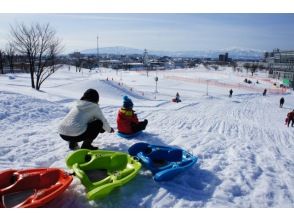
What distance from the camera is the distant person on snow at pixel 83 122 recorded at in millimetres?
6512

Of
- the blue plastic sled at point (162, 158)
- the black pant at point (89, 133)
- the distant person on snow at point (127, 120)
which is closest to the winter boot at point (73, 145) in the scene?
the black pant at point (89, 133)

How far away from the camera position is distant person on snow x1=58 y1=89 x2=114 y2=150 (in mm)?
6512

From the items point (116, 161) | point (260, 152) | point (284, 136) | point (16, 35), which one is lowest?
point (284, 136)

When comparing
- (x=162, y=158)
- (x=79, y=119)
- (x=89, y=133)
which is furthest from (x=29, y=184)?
(x=162, y=158)

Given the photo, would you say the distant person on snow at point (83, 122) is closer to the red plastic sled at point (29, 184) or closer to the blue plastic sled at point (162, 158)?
the blue plastic sled at point (162, 158)

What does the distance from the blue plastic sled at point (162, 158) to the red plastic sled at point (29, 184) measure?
1.63m

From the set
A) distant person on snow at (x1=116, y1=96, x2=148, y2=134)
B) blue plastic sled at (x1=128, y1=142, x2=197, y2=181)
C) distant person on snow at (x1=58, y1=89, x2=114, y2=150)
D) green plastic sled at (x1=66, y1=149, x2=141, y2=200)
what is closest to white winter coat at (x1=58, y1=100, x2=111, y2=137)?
distant person on snow at (x1=58, y1=89, x2=114, y2=150)

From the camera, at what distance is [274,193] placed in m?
5.32

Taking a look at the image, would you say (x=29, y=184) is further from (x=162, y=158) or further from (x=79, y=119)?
(x=162, y=158)

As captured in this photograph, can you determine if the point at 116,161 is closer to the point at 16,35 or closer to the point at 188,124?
the point at 188,124

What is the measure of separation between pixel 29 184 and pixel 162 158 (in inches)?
110

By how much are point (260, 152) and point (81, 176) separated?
5.47 meters
